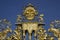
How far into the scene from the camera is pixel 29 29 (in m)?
6.57

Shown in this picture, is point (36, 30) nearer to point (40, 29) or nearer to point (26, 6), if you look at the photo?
point (40, 29)

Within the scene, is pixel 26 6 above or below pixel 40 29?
above

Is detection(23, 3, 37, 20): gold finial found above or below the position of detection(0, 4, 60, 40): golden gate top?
above

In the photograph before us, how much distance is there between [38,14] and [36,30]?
31 cm

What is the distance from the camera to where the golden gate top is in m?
6.52

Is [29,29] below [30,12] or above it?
below

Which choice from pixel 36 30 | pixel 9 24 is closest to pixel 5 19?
pixel 9 24

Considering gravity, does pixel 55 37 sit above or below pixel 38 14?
below

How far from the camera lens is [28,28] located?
6.58 metres

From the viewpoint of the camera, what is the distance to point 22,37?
6562 millimetres

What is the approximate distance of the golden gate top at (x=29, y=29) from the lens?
21.4 feet

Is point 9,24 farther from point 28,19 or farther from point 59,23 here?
point 59,23

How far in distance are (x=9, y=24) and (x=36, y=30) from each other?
520 millimetres

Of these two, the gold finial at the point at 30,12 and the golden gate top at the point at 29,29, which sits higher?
the gold finial at the point at 30,12
